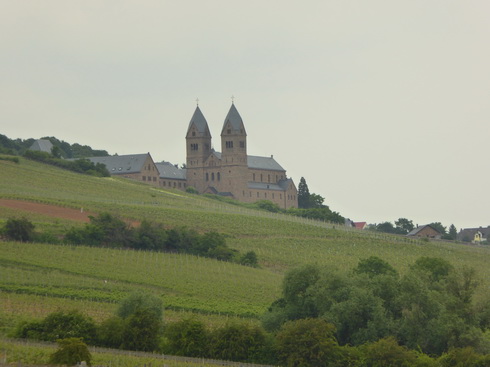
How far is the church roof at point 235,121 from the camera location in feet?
525

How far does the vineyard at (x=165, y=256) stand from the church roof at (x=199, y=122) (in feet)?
96.8

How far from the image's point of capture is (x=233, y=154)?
523 feet

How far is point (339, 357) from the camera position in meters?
48.4

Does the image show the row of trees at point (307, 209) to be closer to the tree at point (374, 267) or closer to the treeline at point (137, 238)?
the treeline at point (137, 238)

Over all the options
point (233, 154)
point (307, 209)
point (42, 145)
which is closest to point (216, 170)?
point (233, 154)

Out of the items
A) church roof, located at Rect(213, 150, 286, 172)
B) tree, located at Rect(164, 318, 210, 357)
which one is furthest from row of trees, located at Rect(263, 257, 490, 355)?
church roof, located at Rect(213, 150, 286, 172)

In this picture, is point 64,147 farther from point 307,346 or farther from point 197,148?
point 307,346

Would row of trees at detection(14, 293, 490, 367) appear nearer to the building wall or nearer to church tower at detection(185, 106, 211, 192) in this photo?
the building wall

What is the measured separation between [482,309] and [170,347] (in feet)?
66.1

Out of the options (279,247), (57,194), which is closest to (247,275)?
(279,247)

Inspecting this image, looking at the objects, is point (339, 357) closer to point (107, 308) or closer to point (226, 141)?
point (107, 308)

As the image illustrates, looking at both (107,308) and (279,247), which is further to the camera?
(279,247)

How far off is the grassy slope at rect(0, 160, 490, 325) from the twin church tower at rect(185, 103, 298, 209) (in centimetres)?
2165

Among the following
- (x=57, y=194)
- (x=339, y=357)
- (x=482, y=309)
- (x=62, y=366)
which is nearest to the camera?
(x=62, y=366)
